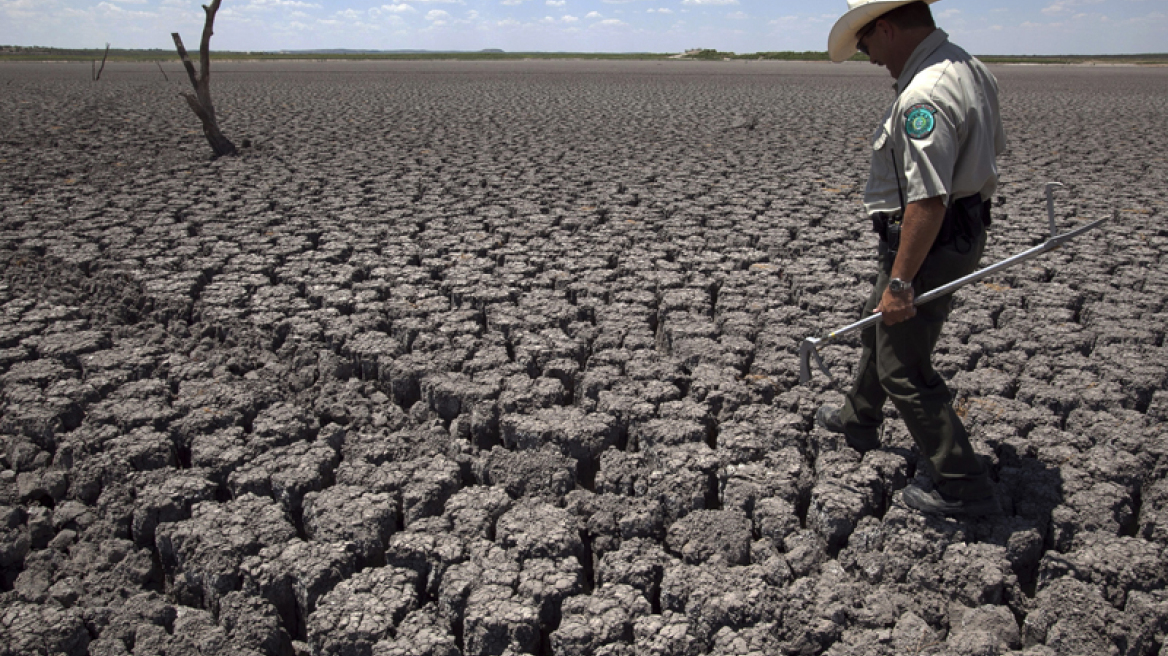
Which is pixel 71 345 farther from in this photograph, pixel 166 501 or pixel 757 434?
pixel 757 434

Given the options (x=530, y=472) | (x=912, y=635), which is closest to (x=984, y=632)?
(x=912, y=635)

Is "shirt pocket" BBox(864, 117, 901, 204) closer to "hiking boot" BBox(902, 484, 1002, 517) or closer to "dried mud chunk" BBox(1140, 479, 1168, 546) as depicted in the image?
"hiking boot" BBox(902, 484, 1002, 517)

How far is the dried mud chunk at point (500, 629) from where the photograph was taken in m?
2.10

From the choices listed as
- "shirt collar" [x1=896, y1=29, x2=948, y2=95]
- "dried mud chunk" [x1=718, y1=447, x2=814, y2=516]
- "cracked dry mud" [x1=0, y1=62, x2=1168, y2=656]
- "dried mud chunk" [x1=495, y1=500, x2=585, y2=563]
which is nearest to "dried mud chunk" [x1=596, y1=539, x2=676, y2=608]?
"cracked dry mud" [x1=0, y1=62, x2=1168, y2=656]

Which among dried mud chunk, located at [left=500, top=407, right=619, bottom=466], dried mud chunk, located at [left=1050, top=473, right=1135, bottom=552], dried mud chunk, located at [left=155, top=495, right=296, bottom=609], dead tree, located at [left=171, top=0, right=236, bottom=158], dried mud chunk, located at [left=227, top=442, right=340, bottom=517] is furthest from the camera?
dead tree, located at [left=171, top=0, right=236, bottom=158]

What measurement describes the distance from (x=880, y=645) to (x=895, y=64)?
5.70 ft

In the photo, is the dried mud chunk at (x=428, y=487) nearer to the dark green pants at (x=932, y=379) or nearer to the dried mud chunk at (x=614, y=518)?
the dried mud chunk at (x=614, y=518)

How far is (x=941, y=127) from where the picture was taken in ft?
6.88

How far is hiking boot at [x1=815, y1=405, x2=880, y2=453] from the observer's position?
287 centimetres

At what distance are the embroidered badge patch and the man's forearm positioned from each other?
0.60ft

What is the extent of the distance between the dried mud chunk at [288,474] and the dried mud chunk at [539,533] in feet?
2.47

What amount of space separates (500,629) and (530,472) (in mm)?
796

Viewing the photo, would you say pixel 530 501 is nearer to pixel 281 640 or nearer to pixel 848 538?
pixel 281 640

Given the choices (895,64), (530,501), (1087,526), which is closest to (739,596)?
(530,501)
